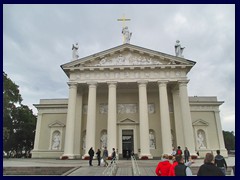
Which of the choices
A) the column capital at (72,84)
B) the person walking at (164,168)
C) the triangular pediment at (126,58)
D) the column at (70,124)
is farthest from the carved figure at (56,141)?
the person walking at (164,168)

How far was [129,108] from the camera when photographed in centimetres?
2744

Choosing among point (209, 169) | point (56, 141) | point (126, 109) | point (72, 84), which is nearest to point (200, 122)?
point (126, 109)

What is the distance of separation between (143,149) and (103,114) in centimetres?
744

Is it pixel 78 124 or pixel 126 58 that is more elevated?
pixel 126 58

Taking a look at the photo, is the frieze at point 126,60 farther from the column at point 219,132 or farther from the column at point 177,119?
the column at point 219,132

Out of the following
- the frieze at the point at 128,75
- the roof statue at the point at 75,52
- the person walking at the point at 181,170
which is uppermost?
the roof statue at the point at 75,52

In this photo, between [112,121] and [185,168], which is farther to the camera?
[112,121]

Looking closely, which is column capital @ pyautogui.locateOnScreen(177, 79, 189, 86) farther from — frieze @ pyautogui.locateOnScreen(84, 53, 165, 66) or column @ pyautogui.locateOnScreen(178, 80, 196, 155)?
frieze @ pyautogui.locateOnScreen(84, 53, 165, 66)

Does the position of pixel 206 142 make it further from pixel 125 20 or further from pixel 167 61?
pixel 125 20

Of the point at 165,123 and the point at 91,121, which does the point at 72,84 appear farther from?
the point at 165,123

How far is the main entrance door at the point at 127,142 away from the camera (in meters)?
25.8

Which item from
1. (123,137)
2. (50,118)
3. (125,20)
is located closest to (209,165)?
(123,137)

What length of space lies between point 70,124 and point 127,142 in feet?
24.0

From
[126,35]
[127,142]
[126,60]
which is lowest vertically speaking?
[127,142]
